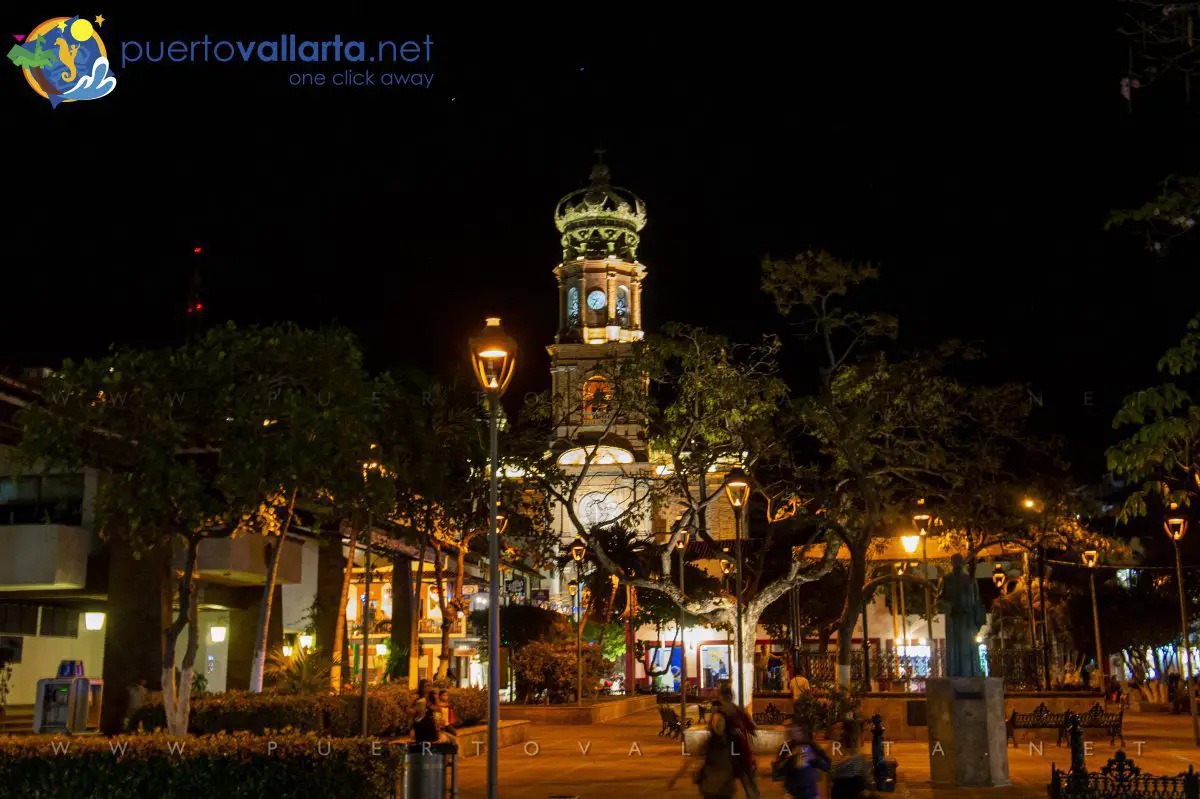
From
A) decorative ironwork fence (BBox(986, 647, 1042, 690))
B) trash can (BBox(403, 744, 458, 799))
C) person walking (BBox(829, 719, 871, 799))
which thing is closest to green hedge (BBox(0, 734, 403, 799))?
trash can (BBox(403, 744, 458, 799))

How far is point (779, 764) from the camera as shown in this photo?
11844mm

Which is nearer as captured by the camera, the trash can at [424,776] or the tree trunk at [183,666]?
the trash can at [424,776]

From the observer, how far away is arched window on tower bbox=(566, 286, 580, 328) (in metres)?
79.6

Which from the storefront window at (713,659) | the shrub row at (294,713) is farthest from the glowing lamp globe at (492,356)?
the storefront window at (713,659)

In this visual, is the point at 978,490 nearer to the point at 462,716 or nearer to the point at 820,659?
the point at 820,659

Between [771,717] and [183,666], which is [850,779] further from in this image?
[771,717]

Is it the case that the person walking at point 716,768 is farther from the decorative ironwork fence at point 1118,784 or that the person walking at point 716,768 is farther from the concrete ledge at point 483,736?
the concrete ledge at point 483,736

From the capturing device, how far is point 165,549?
71.5ft

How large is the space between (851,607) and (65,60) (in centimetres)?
1837

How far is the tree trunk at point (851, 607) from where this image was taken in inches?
1035

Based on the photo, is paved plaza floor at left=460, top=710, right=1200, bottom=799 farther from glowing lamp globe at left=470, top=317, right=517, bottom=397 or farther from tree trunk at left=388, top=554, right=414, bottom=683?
tree trunk at left=388, top=554, right=414, bottom=683

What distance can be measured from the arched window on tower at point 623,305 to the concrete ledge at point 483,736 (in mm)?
51953

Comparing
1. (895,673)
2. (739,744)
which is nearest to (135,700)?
(739,744)

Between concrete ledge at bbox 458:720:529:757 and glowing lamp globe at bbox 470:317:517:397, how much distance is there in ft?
36.5
